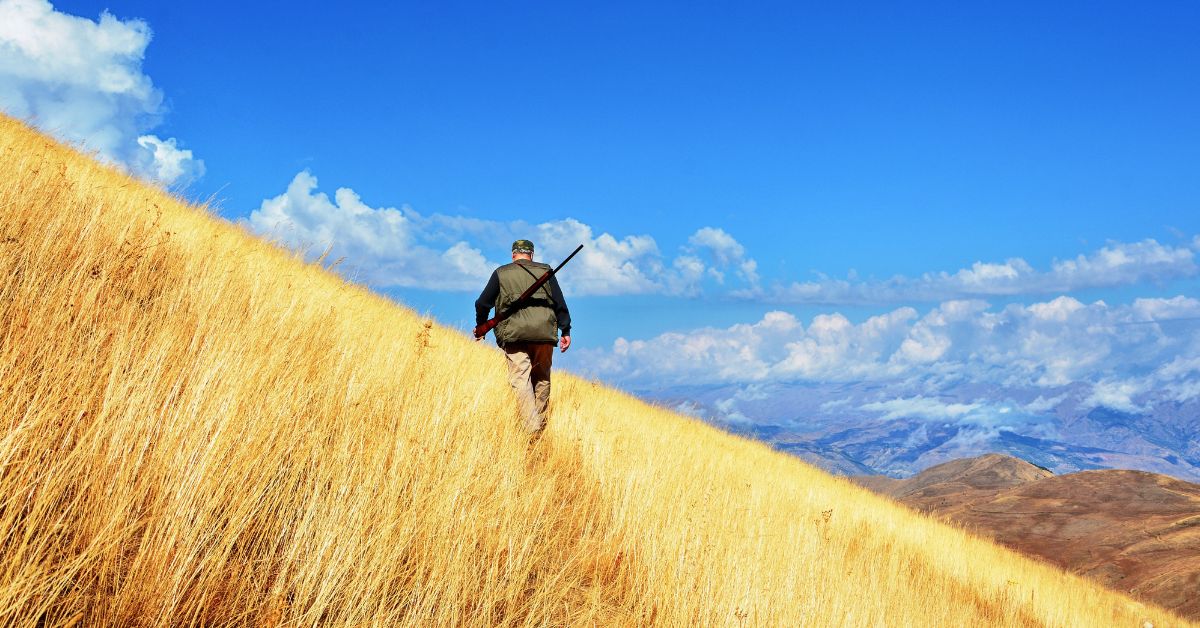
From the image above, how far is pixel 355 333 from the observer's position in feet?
21.0

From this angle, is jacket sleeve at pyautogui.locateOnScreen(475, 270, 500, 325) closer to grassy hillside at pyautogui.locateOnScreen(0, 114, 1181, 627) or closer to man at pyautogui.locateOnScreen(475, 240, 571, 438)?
man at pyautogui.locateOnScreen(475, 240, 571, 438)

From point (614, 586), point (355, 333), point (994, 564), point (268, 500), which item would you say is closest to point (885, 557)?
point (994, 564)

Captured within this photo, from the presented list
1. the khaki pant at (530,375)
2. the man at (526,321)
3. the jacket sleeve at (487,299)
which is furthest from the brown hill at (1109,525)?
the jacket sleeve at (487,299)

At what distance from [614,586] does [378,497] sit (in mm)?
1710

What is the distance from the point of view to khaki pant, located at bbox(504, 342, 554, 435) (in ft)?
21.2

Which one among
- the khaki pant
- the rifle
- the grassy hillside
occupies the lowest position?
the grassy hillside

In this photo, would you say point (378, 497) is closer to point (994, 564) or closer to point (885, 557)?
point (885, 557)

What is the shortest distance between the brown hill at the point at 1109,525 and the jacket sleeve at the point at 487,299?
16261 mm

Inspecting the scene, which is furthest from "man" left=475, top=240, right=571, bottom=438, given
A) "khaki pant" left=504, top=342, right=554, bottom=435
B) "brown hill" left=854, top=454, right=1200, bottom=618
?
"brown hill" left=854, top=454, right=1200, bottom=618

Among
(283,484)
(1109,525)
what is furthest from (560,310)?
(1109,525)

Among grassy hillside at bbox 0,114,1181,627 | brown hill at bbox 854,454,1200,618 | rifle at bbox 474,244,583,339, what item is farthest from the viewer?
brown hill at bbox 854,454,1200,618

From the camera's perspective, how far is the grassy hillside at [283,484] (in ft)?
6.93

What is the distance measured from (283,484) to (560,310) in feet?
13.5

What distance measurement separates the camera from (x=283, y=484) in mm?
2805
